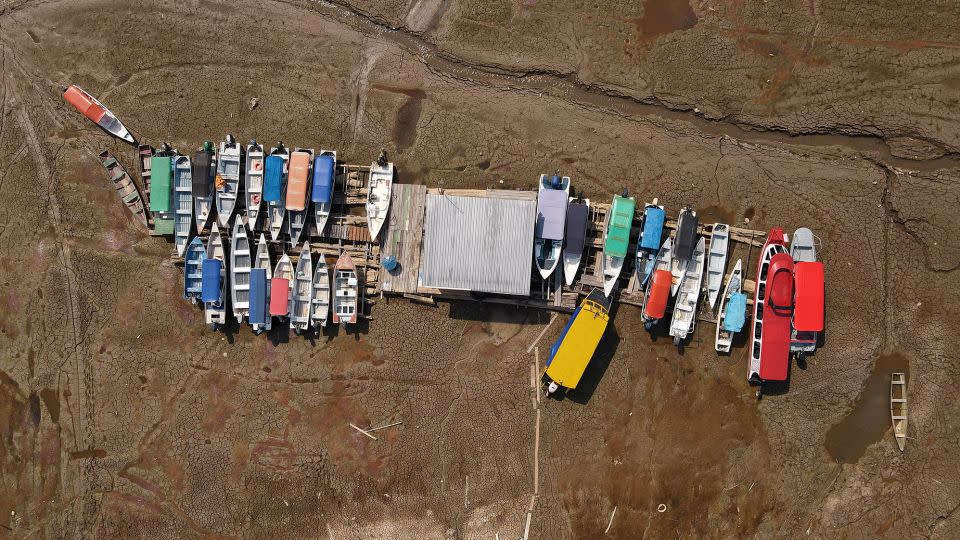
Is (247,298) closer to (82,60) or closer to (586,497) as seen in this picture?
(82,60)

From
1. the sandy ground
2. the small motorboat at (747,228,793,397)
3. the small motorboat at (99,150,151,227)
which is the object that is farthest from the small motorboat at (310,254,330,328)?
the small motorboat at (747,228,793,397)

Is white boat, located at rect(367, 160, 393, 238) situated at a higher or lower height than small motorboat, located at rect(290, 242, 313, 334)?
higher

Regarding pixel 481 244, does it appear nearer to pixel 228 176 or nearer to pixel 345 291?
pixel 345 291

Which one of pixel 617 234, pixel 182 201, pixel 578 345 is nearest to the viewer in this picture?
pixel 617 234

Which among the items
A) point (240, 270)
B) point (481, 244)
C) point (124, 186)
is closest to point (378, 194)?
point (481, 244)

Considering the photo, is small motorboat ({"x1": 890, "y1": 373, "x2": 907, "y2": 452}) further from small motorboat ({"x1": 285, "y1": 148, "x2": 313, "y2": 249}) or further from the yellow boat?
small motorboat ({"x1": 285, "y1": 148, "x2": 313, "y2": 249})
